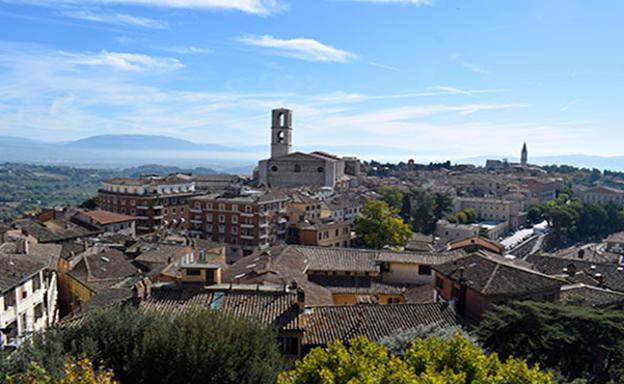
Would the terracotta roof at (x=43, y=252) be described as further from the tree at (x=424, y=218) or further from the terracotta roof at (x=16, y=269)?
the tree at (x=424, y=218)

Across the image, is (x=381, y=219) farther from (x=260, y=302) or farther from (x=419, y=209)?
(x=260, y=302)

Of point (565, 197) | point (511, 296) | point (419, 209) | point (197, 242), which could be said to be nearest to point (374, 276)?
point (511, 296)

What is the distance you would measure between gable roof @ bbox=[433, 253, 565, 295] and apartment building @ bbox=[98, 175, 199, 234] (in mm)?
45289

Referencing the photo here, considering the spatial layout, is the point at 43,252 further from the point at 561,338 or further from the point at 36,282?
the point at 561,338

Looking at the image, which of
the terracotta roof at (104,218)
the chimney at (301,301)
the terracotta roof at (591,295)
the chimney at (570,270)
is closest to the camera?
the chimney at (301,301)

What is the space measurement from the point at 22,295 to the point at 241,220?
3410 centimetres

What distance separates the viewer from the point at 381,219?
5241 centimetres

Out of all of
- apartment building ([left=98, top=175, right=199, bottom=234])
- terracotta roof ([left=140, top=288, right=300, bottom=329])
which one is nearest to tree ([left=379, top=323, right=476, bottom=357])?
terracotta roof ([left=140, top=288, right=300, bottom=329])

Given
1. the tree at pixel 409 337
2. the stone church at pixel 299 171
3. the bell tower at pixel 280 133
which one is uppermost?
the bell tower at pixel 280 133

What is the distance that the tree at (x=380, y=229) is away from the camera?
5141cm

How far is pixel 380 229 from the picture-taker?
51.5 m

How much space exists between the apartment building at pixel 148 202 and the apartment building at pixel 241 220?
7.05 meters

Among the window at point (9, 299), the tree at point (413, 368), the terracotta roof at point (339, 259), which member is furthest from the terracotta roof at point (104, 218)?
the tree at point (413, 368)

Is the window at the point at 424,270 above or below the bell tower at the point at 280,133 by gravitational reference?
below
